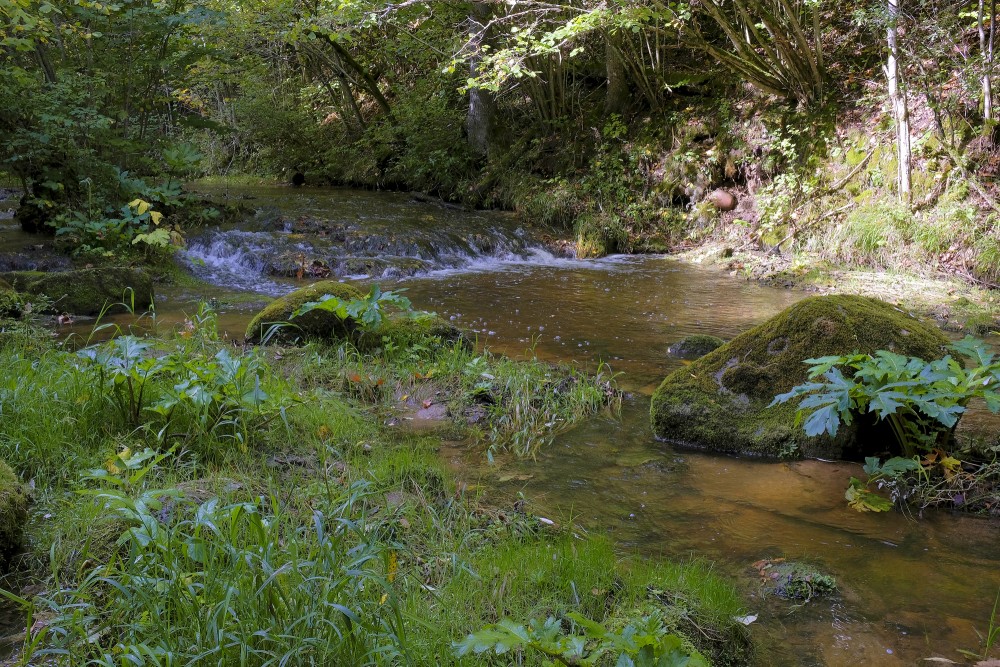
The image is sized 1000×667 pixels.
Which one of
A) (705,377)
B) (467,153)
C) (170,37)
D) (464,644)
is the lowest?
(705,377)

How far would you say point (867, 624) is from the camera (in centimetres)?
262

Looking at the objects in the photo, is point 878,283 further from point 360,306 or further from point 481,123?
point 481,123

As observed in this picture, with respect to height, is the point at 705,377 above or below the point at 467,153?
below

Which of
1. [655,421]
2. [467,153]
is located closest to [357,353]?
[655,421]

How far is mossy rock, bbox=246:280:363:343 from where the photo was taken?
5695 millimetres

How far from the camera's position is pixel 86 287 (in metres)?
7.43

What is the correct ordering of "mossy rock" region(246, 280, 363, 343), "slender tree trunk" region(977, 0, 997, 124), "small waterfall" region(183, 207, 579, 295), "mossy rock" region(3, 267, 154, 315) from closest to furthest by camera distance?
"mossy rock" region(246, 280, 363, 343) → "mossy rock" region(3, 267, 154, 315) → "slender tree trunk" region(977, 0, 997, 124) → "small waterfall" region(183, 207, 579, 295)

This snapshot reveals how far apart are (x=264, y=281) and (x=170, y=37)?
3596 millimetres

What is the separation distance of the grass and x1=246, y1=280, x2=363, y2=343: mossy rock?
1134 millimetres

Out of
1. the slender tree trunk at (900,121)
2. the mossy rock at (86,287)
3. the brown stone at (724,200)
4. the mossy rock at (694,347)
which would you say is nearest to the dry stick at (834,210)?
the slender tree trunk at (900,121)

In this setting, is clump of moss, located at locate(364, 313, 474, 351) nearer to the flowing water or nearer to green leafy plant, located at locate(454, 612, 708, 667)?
the flowing water

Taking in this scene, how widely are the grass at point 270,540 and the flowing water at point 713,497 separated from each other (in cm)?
27

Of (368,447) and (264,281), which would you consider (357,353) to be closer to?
(368,447)

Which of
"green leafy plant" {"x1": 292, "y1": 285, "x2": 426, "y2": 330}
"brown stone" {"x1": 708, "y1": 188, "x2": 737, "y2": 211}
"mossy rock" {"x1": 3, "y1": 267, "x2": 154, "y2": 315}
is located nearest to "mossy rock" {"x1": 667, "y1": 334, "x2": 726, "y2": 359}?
Answer: "green leafy plant" {"x1": 292, "y1": 285, "x2": 426, "y2": 330}
